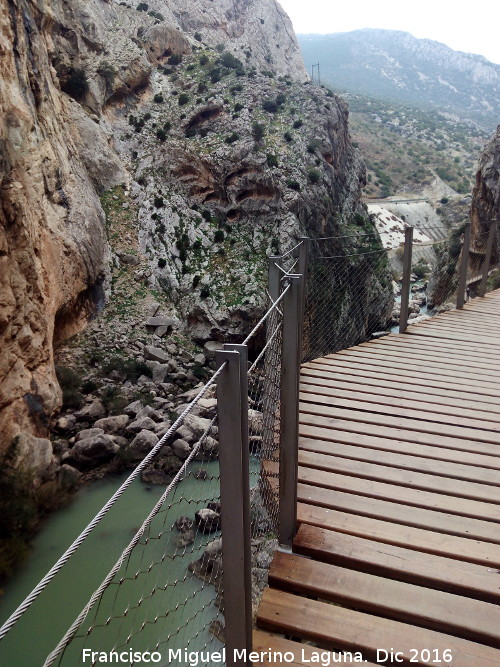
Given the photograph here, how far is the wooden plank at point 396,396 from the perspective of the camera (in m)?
3.83

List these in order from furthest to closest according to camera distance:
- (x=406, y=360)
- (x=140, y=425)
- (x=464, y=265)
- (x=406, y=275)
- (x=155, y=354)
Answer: (x=155, y=354)
(x=140, y=425)
(x=464, y=265)
(x=406, y=275)
(x=406, y=360)

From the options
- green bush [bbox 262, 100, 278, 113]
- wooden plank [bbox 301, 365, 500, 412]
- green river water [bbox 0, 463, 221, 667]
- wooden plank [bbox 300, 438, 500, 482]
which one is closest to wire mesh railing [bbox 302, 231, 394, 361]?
green bush [bbox 262, 100, 278, 113]

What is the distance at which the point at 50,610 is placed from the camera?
683 cm

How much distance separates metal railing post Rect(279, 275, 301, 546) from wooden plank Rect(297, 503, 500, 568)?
179 mm

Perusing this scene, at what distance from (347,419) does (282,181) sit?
18436 mm

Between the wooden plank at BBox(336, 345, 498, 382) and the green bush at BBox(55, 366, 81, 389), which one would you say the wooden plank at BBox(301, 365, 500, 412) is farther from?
the green bush at BBox(55, 366, 81, 389)

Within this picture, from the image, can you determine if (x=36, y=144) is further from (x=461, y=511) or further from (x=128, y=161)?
(x=461, y=511)

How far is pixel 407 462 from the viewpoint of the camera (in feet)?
10.1

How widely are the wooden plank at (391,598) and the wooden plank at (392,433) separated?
1.22 meters

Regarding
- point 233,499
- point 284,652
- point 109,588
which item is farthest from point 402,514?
point 109,588

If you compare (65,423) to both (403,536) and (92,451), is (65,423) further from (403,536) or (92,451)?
(403,536)

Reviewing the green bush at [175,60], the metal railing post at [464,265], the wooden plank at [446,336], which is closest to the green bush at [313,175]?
the green bush at [175,60]

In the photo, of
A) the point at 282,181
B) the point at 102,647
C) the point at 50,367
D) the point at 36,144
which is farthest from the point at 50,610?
the point at 282,181

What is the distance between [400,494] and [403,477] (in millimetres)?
175
